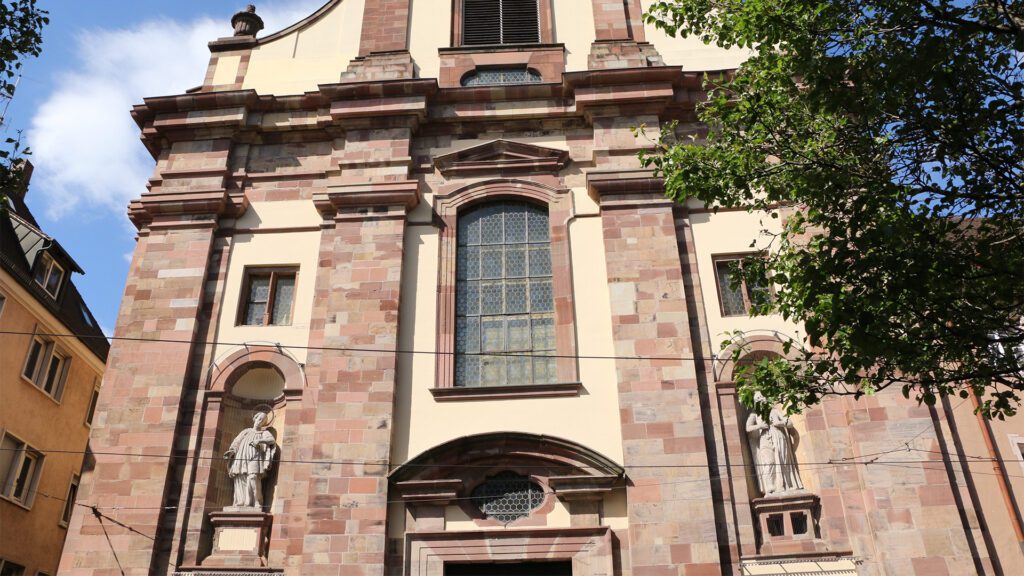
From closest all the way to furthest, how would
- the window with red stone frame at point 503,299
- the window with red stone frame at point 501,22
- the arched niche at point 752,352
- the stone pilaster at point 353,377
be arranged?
→ the stone pilaster at point 353,377
the arched niche at point 752,352
the window with red stone frame at point 503,299
the window with red stone frame at point 501,22

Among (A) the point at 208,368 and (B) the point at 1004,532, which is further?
(A) the point at 208,368

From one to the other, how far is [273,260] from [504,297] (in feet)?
12.6

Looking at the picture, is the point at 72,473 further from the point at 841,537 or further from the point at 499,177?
the point at 841,537

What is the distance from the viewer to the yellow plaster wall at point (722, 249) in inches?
538

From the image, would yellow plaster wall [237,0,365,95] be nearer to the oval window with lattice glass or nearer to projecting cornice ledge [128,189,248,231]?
projecting cornice ledge [128,189,248,231]

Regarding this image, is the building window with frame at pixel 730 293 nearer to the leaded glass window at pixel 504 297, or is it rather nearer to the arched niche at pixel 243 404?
the leaded glass window at pixel 504 297

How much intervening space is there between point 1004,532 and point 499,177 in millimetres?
9009

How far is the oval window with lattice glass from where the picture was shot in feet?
40.8

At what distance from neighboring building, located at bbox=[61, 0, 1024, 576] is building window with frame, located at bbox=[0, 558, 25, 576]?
617cm

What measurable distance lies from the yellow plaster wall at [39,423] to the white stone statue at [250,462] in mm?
6901

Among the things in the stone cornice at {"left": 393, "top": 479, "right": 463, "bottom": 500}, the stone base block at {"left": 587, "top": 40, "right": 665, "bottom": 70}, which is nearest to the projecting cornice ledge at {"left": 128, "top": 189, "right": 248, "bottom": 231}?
the stone cornice at {"left": 393, "top": 479, "right": 463, "bottom": 500}

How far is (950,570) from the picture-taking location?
37.2 ft

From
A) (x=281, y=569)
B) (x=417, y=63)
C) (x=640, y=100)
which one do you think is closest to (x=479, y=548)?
(x=281, y=569)

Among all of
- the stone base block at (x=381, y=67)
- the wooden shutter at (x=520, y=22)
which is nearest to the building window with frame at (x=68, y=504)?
the stone base block at (x=381, y=67)
